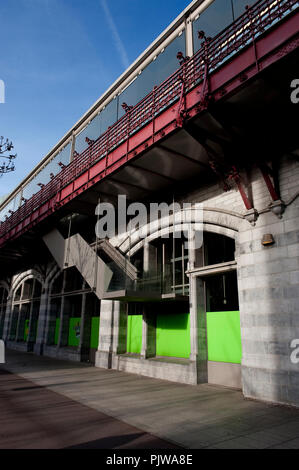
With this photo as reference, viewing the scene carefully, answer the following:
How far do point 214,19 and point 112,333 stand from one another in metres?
15.9

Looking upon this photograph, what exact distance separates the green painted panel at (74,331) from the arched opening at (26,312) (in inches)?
235

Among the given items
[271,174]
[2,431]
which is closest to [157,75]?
[271,174]

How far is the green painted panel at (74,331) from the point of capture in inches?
831

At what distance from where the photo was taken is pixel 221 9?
1295cm

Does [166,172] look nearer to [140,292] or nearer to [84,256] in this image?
[140,292]

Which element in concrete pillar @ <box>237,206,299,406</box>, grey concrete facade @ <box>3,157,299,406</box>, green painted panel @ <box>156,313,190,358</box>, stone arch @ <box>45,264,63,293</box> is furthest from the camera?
stone arch @ <box>45,264,63,293</box>

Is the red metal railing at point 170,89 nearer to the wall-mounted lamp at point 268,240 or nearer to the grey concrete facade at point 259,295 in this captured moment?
the grey concrete facade at point 259,295

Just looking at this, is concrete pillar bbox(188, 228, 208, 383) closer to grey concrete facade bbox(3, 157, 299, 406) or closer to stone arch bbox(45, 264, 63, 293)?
grey concrete facade bbox(3, 157, 299, 406)

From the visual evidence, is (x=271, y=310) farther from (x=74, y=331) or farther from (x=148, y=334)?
(x=74, y=331)

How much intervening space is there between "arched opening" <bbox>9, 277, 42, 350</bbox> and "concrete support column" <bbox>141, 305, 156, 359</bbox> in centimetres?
1457

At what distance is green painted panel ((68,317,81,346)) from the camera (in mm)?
21109

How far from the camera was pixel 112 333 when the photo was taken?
1673cm

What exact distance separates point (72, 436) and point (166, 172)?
10288 millimetres

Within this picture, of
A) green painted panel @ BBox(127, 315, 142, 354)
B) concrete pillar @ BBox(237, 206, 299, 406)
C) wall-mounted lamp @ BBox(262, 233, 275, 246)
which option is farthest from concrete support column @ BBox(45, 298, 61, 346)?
wall-mounted lamp @ BBox(262, 233, 275, 246)
